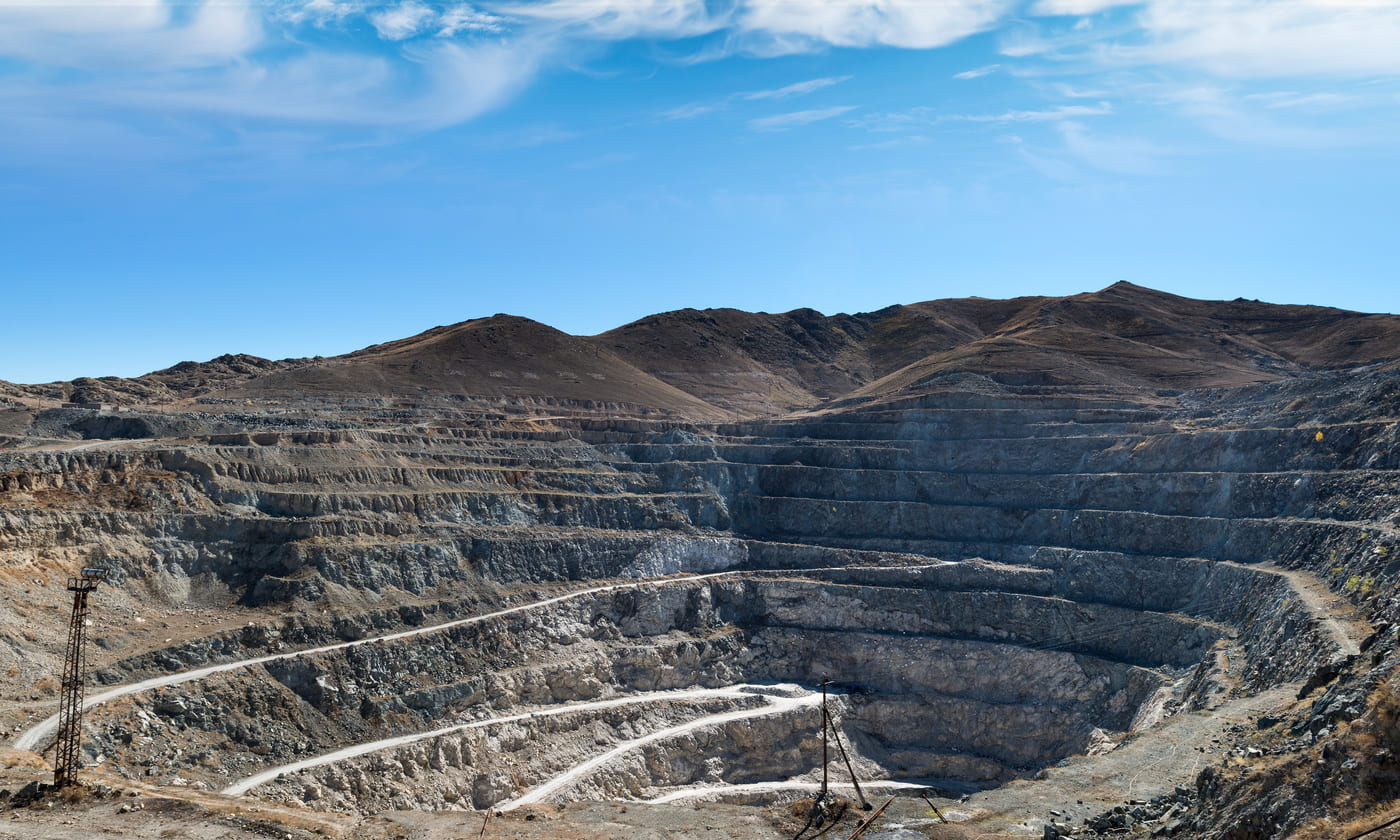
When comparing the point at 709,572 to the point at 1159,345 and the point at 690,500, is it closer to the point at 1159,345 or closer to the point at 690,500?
the point at 690,500

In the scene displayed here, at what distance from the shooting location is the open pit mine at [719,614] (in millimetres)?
36531

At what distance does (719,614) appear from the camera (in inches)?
2788

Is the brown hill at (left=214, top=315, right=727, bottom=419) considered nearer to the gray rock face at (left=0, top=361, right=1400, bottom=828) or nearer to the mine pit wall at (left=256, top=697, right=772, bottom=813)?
the gray rock face at (left=0, top=361, right=1400, bottom=828)

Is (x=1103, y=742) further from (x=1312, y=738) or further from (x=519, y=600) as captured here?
(x=519, y=600)

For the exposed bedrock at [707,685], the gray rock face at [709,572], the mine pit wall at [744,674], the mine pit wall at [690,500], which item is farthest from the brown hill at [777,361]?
the mine pit wall at [744,674]

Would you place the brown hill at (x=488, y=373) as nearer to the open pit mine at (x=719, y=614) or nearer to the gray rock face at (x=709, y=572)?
the open pit mine at (x=719, y=614)

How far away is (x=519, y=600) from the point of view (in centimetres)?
6262

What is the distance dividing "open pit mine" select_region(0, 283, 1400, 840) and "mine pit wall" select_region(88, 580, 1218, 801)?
0.20 meters

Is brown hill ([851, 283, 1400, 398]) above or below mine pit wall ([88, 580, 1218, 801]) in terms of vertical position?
above

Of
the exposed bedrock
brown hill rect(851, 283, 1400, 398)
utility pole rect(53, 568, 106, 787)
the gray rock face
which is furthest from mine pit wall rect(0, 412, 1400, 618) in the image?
brown hill rect(851, 283, 1400, 398)

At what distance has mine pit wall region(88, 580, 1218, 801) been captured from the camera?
45844 mm

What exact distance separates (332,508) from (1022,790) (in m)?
45.6

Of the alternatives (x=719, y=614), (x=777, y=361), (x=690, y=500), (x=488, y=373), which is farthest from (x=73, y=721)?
(x=777, y=361)

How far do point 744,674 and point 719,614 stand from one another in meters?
5.46
